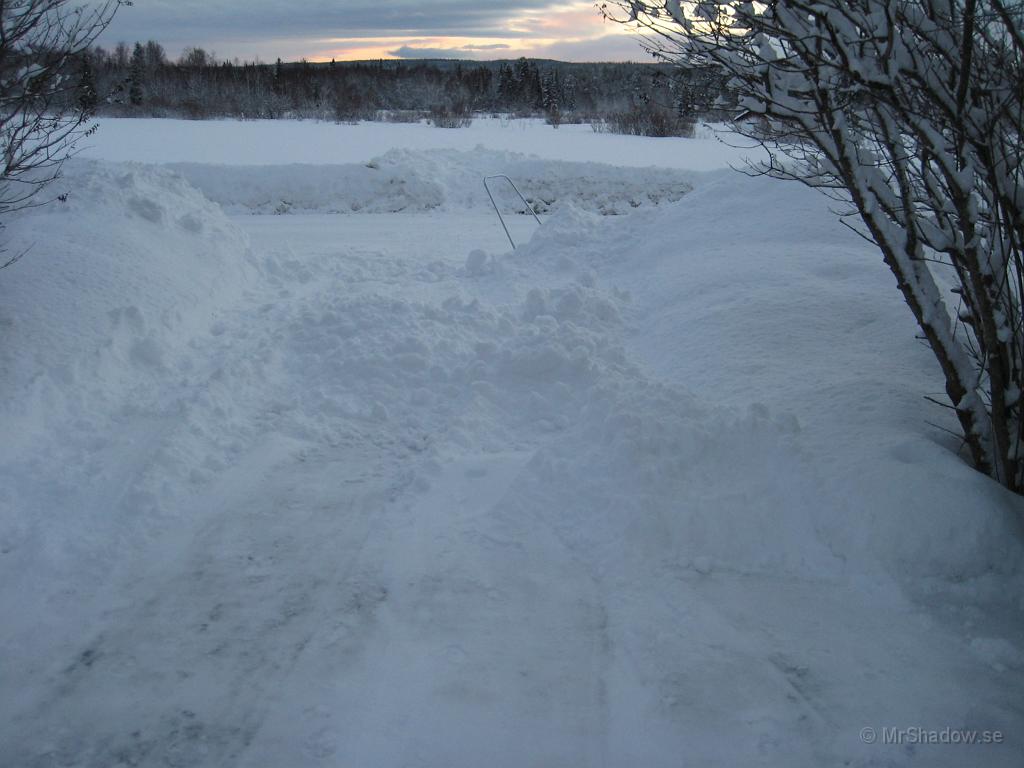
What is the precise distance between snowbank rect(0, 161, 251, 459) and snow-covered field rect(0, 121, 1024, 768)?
1.5 inches

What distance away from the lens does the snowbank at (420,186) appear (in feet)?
56.7

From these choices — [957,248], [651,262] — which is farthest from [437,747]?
[651,262]

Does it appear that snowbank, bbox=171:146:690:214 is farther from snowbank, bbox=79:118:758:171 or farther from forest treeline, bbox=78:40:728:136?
forest treeline, bbox=78:40:728:136

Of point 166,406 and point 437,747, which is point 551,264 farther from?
point 437,747

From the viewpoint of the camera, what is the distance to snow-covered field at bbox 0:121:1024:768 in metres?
3.02

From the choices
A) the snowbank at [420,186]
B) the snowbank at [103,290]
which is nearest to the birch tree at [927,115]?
A: the snowbank at [103,290]

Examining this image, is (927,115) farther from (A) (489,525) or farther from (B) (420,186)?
(B) (420,186)

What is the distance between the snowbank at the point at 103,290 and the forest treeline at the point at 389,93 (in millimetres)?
18358

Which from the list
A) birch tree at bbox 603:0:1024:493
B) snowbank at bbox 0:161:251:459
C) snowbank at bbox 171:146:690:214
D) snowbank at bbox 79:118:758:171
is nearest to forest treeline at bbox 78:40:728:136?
snowbank at bbox 79:118:758:171

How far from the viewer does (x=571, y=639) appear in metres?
3.49

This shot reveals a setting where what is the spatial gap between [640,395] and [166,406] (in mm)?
3443

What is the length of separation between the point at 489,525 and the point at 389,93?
58.3 metres

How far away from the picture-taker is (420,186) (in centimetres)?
1777

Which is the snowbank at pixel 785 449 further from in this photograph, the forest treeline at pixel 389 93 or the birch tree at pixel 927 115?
the forest treeline at pixel 389 93
